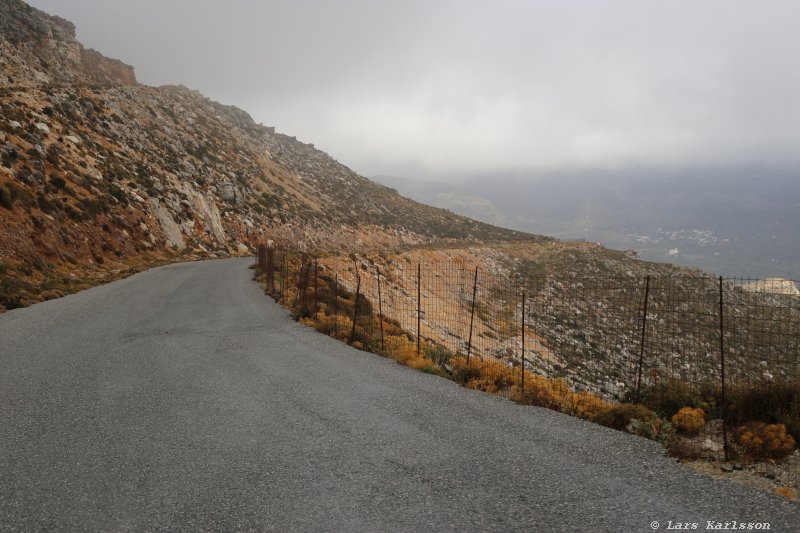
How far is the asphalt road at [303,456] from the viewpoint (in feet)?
16.9

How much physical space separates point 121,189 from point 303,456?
40372mm

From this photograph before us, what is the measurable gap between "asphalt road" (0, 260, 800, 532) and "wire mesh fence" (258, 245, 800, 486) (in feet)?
4.86

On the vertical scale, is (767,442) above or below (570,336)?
above

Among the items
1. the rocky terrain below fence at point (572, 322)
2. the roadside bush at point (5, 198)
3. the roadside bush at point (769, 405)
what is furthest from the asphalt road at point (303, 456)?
the roadside bush at point (5, 198)

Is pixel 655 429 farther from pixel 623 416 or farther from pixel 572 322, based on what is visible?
pixel 572 322

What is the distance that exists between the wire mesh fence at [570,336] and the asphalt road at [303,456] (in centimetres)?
148

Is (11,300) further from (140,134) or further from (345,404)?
(140,134)

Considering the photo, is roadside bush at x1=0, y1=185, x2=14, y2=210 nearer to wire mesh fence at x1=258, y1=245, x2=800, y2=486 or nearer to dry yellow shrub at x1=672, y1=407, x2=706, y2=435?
wire mesh fence at x1=258, y1=245, x2=800, y2=486

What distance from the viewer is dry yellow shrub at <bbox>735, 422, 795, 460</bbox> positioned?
6289 mm

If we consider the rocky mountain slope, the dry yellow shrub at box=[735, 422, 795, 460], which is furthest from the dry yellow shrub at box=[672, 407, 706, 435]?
the rocky mountain slope

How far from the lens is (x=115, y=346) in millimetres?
12719

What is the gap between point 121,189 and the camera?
128 feet

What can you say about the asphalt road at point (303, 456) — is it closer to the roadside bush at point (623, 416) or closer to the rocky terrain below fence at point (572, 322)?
the roadside bush at point (623, 416)

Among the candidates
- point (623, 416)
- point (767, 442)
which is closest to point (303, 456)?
point (623, 416)
